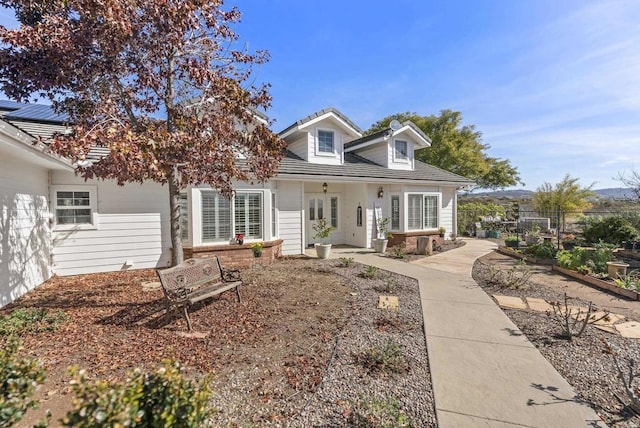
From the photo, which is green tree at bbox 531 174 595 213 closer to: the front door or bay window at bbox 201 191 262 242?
the front door

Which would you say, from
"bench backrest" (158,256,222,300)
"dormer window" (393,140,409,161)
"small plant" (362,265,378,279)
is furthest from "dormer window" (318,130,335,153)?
"bench backrest" (158,256,222,300)

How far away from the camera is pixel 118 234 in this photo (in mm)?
8930

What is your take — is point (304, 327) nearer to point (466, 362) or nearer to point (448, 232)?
point (466, 362)

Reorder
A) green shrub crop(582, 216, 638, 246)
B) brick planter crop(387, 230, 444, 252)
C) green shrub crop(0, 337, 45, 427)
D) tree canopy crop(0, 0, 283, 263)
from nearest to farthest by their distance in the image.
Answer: green shrub crop(0, 337, 45, 427)
tree canopy crop(0, 0, 283, 263)
green shrub crop(582, 216, 638, 246)
brick planter crop(387, 230, 444, 252)

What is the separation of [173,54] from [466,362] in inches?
273

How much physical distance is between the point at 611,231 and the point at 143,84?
17914 mm

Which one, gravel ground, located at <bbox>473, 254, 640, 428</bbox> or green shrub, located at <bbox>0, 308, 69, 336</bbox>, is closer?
gravel ground, located at <bbox>473, 254, 640, 428</bbox>

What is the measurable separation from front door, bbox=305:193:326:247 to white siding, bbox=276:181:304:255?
1.81 metres

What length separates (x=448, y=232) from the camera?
52.2ft

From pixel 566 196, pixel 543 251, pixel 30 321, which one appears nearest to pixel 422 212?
pixel 543 251

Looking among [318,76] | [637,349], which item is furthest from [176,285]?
[318,76]

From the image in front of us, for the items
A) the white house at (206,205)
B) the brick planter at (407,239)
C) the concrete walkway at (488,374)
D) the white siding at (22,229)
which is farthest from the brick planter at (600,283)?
the white siding at (22,229)

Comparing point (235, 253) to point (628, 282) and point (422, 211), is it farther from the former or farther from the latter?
point (628, 282)

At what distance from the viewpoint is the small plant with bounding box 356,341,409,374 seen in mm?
3697
